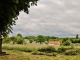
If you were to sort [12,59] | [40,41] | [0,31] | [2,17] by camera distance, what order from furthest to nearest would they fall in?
[40,41]
[12,59]
[0,31]
[2,17]

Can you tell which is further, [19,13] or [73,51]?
[73,51]

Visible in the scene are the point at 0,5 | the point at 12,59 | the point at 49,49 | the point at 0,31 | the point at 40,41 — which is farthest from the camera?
the point at 40,41

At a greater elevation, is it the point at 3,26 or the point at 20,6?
the point at 20,6

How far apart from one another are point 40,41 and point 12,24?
10598 centimetres

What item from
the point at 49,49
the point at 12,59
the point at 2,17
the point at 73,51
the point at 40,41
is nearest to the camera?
the point at 2,17

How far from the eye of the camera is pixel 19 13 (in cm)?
1950

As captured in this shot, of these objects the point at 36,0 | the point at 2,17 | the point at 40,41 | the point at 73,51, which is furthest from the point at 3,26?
the point at 40,41

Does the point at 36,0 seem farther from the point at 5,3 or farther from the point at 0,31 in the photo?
the point at 0,31

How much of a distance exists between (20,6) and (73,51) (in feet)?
112

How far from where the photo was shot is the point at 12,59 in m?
29.7

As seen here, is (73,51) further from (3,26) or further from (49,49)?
(3,26)

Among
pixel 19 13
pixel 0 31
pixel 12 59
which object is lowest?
pixel 12 59

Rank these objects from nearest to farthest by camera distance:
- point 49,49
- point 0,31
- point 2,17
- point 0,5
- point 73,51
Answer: point 0,5, point 2,17, point 0,31, point 73,51, point 49,49

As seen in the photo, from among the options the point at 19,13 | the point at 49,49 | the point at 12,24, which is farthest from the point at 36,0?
the point at 49,49
